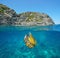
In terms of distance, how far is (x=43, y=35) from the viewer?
123ft

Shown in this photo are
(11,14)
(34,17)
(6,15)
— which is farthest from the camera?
(34,17)

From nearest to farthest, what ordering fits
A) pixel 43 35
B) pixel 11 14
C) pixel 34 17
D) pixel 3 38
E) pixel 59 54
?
pixel 59 54, pixel 3 38, pixel 43 35, pixel 11 14, pixel 34 17

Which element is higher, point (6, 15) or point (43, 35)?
point (6, 15)

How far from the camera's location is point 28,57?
791 inches

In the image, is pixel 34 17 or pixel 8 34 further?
pixel 34 17

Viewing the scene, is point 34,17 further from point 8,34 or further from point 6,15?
point 8,34

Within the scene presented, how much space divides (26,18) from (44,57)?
87066mm

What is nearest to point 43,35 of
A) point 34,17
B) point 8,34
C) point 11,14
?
point 8,34

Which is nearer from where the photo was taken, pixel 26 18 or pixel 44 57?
pixel 44 57

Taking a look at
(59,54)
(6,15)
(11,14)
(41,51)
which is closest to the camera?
(59,54)

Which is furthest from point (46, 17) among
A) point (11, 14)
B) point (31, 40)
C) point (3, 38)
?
point (31, 40)

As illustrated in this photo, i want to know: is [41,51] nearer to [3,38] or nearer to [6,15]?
[3,38]

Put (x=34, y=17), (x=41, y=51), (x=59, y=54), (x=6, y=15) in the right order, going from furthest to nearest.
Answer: (x=34, y=17) < (x=6, y=15) < (x=41, y=51) < (x=59, y=54)

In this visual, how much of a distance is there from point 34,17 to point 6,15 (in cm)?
2918
